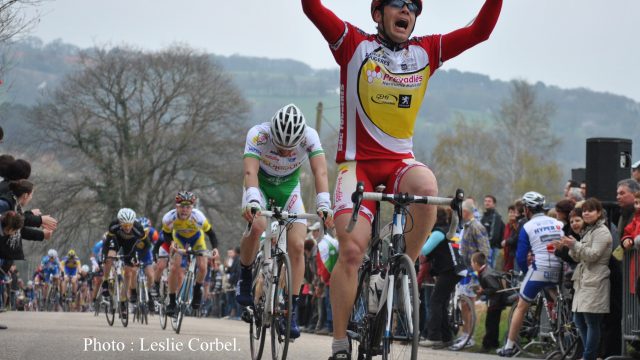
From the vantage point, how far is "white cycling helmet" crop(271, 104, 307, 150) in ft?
35.4

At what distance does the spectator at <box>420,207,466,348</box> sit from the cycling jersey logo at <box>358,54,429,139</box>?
26.7 feet

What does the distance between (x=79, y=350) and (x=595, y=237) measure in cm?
578

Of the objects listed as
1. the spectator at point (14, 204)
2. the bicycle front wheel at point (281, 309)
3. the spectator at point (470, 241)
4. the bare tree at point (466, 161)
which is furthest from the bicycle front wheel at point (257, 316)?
the bare tree at point (466, 161)

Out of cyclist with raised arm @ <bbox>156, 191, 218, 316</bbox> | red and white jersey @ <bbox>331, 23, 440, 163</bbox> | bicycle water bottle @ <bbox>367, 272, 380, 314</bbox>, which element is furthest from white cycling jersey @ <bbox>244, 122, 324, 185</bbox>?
cyclist with raised arm @ <bbox>156, 191, 218, 316</bbox>

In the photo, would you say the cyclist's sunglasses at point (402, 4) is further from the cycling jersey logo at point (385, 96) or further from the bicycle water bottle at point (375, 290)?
the bicycle water bottle at point (375, 290)

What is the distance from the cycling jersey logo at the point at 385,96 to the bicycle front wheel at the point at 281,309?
2.45 m

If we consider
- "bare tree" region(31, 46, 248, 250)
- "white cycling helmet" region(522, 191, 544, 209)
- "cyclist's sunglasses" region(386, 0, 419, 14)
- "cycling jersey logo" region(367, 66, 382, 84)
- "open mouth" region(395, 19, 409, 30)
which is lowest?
"white cycling helmet" region(522, 191, 544, 209)

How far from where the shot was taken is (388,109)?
8469 mm

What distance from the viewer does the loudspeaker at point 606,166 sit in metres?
13.8

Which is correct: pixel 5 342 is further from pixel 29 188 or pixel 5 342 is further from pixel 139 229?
pixel 139 229

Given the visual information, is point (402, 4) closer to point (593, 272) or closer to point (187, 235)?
point (593, 272)

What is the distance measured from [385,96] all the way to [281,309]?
9.22 ft

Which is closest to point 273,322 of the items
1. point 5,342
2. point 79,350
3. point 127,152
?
point 79,350

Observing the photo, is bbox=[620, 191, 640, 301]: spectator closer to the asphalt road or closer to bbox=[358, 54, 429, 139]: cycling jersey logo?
the asphalt road
